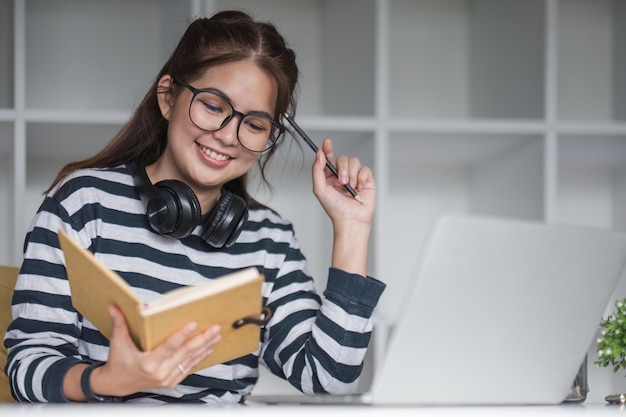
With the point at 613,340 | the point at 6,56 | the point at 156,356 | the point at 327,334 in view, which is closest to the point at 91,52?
the point at 6,56

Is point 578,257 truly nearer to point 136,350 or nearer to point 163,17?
point 136,350

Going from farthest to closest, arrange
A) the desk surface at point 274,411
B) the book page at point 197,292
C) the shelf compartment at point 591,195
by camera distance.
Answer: the shelf compartment at point 591,195, the book page at point 197,292, the desk surface at point 274,411

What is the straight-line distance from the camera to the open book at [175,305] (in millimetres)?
984

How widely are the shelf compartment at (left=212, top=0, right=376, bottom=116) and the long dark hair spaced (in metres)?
0.68

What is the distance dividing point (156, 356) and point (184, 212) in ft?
1.53

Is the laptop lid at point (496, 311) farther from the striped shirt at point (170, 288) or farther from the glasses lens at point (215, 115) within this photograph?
the glasses lens at point (215, 115)

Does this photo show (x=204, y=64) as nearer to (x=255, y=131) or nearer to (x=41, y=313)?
(x=255, y=131)

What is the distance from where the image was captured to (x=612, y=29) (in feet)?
9.62

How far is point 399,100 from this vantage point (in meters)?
2.90

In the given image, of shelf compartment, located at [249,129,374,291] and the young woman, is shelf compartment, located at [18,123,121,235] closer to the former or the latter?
shelf compartment, located at [249,129,374,291]

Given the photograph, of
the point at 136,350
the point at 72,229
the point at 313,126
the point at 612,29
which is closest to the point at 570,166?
the point at 612,29

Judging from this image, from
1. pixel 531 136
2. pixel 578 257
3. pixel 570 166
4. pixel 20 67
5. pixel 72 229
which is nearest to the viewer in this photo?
pixel 578 257

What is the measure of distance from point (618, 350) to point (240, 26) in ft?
2.90

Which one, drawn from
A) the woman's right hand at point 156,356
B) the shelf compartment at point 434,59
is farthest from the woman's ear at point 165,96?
the shelf compartment at point 434,59
